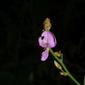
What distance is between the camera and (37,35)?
2422mm

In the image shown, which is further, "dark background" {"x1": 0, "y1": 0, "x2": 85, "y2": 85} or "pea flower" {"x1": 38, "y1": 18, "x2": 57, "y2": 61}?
"dark background" {"x1": 0, "y1": 0, "x2": 85, "y2": 85}

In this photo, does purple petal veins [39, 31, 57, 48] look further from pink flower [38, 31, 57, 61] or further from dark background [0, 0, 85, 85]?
dark background [0, 0, 85, 85]

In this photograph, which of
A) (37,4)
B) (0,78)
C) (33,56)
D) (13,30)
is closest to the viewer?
(0,78)

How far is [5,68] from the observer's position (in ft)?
8.68

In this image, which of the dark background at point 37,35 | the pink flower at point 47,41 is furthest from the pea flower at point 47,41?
the dark background at point 37,35

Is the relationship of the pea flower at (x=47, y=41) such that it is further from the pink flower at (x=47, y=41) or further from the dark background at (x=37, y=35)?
the dark background at (x=37, y=35)

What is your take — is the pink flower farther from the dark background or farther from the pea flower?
the dark background

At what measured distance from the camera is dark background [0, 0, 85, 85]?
8.02 ft

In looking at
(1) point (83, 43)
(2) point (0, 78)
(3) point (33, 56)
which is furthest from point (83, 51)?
(2) point (0, 78)

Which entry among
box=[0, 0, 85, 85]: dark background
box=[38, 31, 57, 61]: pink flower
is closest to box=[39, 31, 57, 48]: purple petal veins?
box=[38, 31, 57, 61]: pink flower

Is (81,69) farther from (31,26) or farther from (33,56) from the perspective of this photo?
(31,26)

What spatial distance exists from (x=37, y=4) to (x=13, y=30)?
0.46 meters

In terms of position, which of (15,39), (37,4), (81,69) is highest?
(37,4)

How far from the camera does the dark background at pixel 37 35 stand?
245 cm
